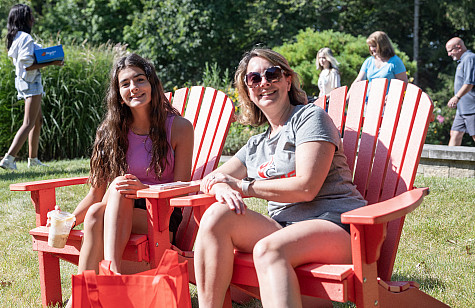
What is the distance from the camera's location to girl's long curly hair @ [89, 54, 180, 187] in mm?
2861

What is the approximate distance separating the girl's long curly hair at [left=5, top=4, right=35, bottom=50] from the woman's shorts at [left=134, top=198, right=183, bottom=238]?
4177 millimetres

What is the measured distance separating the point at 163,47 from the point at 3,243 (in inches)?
448

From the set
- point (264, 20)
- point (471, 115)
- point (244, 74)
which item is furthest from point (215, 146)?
point (264, 20)

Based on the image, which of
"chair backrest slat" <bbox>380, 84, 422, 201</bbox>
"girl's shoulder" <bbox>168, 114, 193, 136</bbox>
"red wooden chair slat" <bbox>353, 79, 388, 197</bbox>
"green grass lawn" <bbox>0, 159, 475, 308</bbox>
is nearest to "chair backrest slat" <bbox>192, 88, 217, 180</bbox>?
"girl's shoulder" <bbox>168, 114, 193, 136</bbox>

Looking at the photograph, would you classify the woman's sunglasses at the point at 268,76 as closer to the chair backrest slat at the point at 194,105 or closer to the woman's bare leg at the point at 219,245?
the woman's bare leg at the point at 219,245

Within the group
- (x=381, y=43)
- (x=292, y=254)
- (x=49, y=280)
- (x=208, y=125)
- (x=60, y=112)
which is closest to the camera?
(x=292, y=254)

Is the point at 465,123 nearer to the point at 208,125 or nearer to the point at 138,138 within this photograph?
the point at 208,125

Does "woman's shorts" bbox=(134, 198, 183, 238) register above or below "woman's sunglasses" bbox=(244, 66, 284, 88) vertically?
below

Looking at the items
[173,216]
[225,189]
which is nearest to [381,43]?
[173,216]

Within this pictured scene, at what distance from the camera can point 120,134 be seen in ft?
9.61

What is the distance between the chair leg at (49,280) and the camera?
2.90 m

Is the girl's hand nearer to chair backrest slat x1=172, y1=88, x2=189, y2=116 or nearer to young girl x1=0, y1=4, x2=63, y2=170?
chair backrest slat x1=172, y1=88, x2=189, y2=116

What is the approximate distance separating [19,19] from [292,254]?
206 inches

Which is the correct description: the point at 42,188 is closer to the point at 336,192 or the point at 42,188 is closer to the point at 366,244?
the point at 336,192
